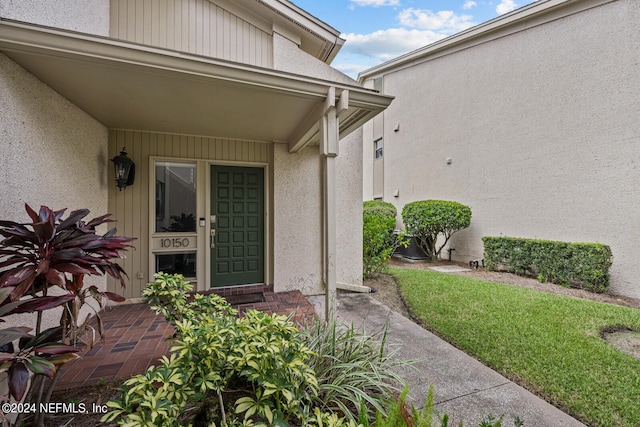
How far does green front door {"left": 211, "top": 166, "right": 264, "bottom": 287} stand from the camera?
4652mm

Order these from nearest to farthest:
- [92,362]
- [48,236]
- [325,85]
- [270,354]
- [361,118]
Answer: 1. [270,354]
2. [48,236]
3. [92,362]
4. [325,85]
5. [361,118]

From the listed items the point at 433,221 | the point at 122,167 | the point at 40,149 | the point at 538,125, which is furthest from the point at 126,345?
the point at 538,125

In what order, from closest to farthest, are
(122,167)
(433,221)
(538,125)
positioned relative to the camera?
(122,167), (538,125), (433,221)

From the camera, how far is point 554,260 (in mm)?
6043

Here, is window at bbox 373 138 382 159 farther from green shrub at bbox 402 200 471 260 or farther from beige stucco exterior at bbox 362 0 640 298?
green shrub at bbox 402 200 471 260

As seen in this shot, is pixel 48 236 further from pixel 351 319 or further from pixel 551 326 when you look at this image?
pixel 551 326

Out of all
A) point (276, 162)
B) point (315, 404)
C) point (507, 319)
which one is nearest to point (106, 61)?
point (276, 162)

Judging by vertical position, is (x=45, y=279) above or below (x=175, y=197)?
→ below

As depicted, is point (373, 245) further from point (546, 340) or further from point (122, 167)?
point (122, 167)

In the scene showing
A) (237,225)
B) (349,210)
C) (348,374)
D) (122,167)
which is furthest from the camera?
(349,210)

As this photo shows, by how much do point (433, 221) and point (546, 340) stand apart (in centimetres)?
525

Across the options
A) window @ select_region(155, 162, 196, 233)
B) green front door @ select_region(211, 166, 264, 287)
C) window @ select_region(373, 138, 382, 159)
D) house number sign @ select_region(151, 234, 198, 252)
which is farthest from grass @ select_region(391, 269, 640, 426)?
window @ select_region(373, 138, 382, 159)

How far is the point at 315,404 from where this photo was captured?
1.98m

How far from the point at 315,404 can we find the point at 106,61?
328 cm
